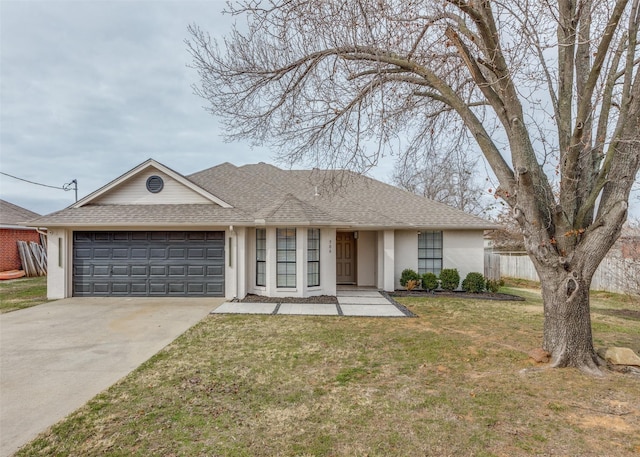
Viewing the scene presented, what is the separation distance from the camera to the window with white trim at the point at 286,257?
10914 millimetres

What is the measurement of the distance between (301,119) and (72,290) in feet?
33.6

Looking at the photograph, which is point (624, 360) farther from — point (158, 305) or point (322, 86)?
point (158, 305)

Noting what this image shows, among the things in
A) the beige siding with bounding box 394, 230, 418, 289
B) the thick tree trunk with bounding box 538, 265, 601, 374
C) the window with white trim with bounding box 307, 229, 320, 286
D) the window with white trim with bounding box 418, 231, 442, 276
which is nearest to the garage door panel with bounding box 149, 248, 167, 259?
the window with white trim with bounding box 307, 229, 320, 286

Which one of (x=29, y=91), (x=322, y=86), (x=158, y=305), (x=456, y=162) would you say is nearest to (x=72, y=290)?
(x=158, y=305)

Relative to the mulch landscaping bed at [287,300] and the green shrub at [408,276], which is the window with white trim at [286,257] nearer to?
the mulch landscaping bed at [287,300]

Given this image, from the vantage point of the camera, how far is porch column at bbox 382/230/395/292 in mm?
12797

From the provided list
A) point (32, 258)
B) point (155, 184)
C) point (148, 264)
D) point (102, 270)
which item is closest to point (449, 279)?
point (148, 264)

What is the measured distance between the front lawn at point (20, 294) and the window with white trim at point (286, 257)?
751cm

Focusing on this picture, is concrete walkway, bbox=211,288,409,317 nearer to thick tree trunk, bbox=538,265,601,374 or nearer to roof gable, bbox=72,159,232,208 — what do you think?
roof gable, bbox=72,159,232,208

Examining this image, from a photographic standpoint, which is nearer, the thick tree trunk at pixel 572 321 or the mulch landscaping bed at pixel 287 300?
the thick tree trunk at pixel 572 321

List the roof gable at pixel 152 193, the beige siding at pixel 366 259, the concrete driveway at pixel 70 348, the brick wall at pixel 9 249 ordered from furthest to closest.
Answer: the brick wall at pixel 9 249 < the beige siding at pixel 366 259 < the roof gable at pixel 152 193 < the concrete driveway at pixel 70 348

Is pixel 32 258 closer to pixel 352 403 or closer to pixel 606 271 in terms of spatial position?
pixel 352 403

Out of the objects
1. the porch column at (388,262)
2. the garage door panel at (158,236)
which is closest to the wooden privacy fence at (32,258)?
the garage door panel at (158,236)

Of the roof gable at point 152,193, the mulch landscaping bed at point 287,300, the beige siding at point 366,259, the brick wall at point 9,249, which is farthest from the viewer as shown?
the brick wall at point 9,249
